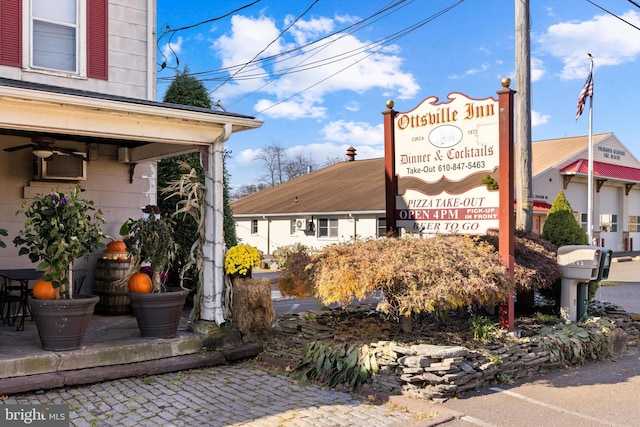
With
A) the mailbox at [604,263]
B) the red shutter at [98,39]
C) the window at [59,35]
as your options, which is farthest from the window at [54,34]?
the mailbox at [604,263]

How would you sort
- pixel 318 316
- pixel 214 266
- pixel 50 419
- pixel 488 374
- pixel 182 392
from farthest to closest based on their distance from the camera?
1. pixel 318 316
2. pixel 214 266
3. pixel 488 374
4. pixel 182 392
5. pixel 50 419

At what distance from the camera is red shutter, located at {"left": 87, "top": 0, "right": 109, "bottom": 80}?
27.9 ft

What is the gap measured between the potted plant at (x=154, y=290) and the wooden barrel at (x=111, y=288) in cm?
142

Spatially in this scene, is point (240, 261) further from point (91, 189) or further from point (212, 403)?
point (91, 189)

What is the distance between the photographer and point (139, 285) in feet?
21.1

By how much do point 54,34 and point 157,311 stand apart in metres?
4.75

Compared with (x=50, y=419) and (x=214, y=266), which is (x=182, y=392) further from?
(x=214, y=266)

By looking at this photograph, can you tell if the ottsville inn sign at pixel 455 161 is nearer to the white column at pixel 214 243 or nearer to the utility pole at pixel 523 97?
the utility pole at pixel 523 97

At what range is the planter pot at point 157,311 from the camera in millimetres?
6129

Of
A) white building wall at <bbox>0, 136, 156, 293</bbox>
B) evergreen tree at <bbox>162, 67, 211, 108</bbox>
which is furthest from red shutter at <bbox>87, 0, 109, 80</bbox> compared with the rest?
evergreen tree at <bbox>162, 67, 211, 108</bbox>

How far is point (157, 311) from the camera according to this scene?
6.17 metres

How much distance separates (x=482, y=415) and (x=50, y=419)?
359 centimetres

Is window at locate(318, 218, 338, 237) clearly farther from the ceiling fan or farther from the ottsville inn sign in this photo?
the ceiling fan

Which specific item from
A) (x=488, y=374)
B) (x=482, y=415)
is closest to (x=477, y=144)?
(x=488, y=374)
